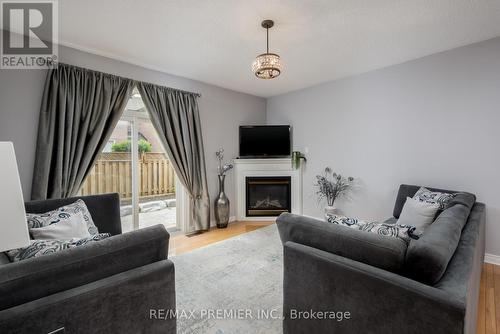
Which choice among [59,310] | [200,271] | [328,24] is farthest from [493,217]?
[59,310]

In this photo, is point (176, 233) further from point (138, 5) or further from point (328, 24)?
point (328, 24)

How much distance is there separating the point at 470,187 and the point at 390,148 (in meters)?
1.00

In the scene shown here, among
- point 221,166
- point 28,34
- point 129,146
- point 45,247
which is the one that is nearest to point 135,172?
point 129,146

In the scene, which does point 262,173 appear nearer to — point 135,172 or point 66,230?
point 135,172

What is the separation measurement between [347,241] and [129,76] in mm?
3333

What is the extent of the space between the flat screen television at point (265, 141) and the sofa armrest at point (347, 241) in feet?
10.1

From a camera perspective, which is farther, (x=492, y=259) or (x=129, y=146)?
(x=129, y=146)

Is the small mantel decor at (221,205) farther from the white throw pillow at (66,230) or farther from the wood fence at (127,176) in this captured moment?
the white throw pillow at (66,230)

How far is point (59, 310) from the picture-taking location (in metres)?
0.92

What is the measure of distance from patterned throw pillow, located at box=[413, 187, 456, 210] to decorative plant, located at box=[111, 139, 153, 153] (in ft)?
11.9

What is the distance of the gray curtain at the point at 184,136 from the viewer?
339cm

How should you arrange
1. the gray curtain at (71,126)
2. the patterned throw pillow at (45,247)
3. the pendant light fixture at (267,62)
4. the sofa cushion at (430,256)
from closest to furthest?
the sofa cushion at (430,256)
the patterned throw pillow at (45,247)
the pendant light fixture at (267,62)
the gray curtain at (71,126)

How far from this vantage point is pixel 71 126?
2.64 m

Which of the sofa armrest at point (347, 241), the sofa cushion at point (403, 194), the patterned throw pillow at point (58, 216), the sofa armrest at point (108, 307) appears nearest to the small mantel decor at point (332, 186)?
the sofa cushion at point (403, 194)
